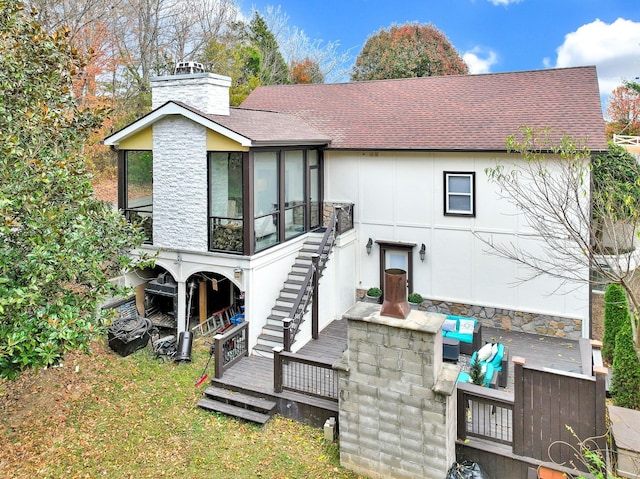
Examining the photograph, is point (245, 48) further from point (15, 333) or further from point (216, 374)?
point (15, 333)

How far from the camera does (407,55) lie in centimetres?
3266

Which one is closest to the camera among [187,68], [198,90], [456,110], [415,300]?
[198,90]

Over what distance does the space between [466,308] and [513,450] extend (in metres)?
6.53

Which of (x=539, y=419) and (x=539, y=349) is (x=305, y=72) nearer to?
(x=539, y=349)

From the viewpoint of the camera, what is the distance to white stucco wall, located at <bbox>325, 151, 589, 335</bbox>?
41.9ft

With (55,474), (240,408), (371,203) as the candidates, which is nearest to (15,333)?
(55,474)

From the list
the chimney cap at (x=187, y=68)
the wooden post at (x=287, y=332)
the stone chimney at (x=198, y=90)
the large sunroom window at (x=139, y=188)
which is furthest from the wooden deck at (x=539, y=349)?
the chimney cap at (x=187, y=68)

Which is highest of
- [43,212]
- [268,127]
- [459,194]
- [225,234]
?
[268,127]

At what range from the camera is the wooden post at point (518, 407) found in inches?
278

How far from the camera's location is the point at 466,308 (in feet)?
44.4

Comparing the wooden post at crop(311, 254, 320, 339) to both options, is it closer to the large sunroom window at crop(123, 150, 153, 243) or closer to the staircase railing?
the staircase railing

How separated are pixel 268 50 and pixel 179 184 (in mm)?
25762

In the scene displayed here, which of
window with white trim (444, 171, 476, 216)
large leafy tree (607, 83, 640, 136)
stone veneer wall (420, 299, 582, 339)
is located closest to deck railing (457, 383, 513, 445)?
stone veneer wall (420, 299, 582, 339)

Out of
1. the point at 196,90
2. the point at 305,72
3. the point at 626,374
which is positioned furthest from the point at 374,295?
the point at 305,72
